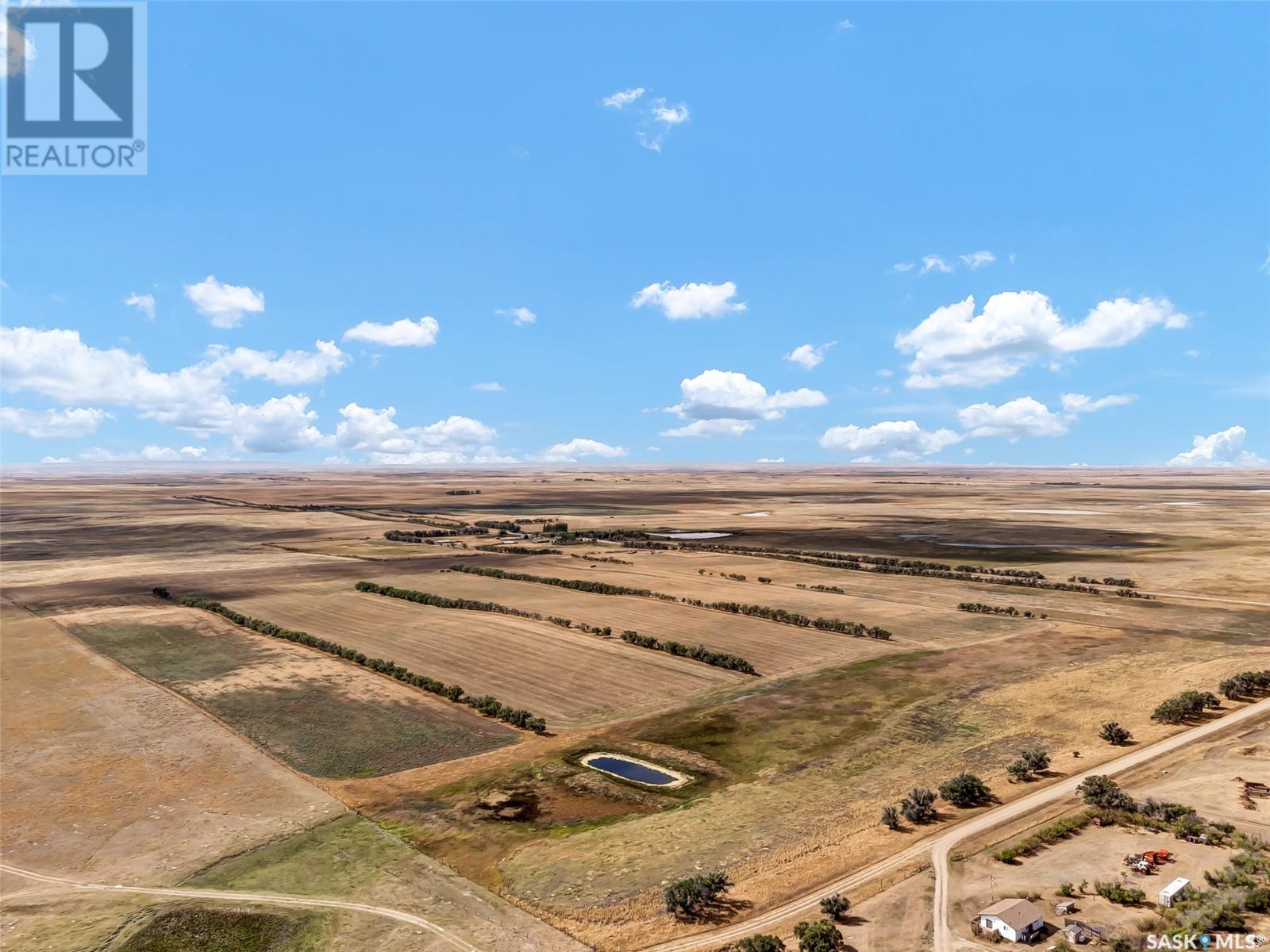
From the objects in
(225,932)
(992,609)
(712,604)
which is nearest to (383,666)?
(225,932)

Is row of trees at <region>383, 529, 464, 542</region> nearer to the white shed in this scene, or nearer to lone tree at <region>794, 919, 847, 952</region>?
lone tree at <region>794, 919, 847, 952</region>

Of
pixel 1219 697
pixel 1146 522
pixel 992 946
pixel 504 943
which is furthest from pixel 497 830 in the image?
pixel 1146 522

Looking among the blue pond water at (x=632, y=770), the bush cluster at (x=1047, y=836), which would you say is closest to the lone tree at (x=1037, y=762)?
the bush cluster at (x=1047, y=836)

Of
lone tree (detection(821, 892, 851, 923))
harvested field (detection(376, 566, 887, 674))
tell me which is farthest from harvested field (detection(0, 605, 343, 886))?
harvested field (detection(376, 566, 887, 674))

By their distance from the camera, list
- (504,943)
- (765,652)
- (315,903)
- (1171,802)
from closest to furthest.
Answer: (504,943) → (315,903) → (1171,802) → (765,652)

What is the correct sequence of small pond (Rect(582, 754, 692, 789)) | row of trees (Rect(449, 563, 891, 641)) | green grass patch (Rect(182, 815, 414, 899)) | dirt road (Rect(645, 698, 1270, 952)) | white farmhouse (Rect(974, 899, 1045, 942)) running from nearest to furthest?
white farmhouse (Rect(974, 899, 1045, 942))
dirt road (Rect(645, 698, 1270, 952))
green grass patch (Rect(182, 815, 414, 899))
small pond (Rect(582, 754, 692, 789))
row of trees (Rect(449, 563, 891, 641))

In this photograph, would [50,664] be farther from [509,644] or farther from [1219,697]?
[1219,697]
